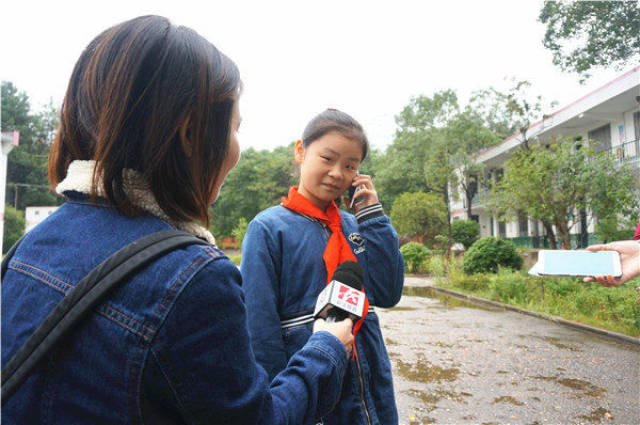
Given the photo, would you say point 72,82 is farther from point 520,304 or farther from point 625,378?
point 520,304

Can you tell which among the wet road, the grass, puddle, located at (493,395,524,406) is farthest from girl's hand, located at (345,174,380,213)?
the grass

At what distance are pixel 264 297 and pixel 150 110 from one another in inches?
35.6

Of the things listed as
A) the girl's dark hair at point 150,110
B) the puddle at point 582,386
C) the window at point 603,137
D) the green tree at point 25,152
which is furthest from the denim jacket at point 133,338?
the green tree at point 25,152

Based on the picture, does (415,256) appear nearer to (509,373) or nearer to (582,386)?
(509,373)

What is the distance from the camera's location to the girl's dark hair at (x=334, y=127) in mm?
1873

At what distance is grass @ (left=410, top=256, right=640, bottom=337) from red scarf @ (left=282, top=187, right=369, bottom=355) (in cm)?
682

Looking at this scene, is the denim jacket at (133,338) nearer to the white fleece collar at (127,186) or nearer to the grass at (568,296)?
the white fleece collar at (127,186)

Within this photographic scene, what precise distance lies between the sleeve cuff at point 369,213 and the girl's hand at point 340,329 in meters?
0.73

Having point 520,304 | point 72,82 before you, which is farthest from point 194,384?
point 520,304

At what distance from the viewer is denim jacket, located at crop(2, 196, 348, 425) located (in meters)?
0.71

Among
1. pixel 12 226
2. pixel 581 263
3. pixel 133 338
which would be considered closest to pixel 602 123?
pixel 581 263

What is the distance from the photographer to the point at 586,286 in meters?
9.29

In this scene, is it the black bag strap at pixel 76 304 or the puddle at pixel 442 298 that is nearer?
the black bag strap at pixel 76 304

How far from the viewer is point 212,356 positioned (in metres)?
0.75
